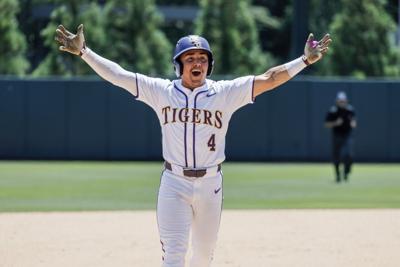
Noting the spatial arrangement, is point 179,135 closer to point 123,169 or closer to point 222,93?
point 222,93

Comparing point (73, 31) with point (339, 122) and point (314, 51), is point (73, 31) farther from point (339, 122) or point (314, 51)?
point (314, 51)

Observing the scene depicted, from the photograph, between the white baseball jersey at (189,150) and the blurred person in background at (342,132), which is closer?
the white baseball jersey at (189,150)

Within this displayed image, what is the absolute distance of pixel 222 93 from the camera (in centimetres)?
673

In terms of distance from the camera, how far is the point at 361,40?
102 ft

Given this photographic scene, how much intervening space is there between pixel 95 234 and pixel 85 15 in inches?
837

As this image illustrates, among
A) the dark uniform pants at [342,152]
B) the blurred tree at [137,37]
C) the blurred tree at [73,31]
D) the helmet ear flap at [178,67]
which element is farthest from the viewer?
the blurred tree at [137,37]

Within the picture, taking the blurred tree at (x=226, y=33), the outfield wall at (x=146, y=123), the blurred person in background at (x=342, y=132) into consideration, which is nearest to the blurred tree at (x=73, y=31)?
the blurred tree at (x=226, y=33)

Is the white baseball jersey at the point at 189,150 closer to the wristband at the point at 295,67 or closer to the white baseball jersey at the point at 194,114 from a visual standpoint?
the white baseball jersey at the point at 194,114

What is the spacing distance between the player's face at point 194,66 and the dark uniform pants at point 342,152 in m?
12.6

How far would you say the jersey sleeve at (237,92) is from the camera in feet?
22.2

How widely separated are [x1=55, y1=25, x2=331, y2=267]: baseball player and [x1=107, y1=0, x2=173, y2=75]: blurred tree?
25.0m

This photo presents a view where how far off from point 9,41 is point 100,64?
25.6 meters

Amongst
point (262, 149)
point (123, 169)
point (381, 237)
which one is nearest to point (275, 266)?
point (381, 237)

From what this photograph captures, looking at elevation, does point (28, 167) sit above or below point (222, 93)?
below
